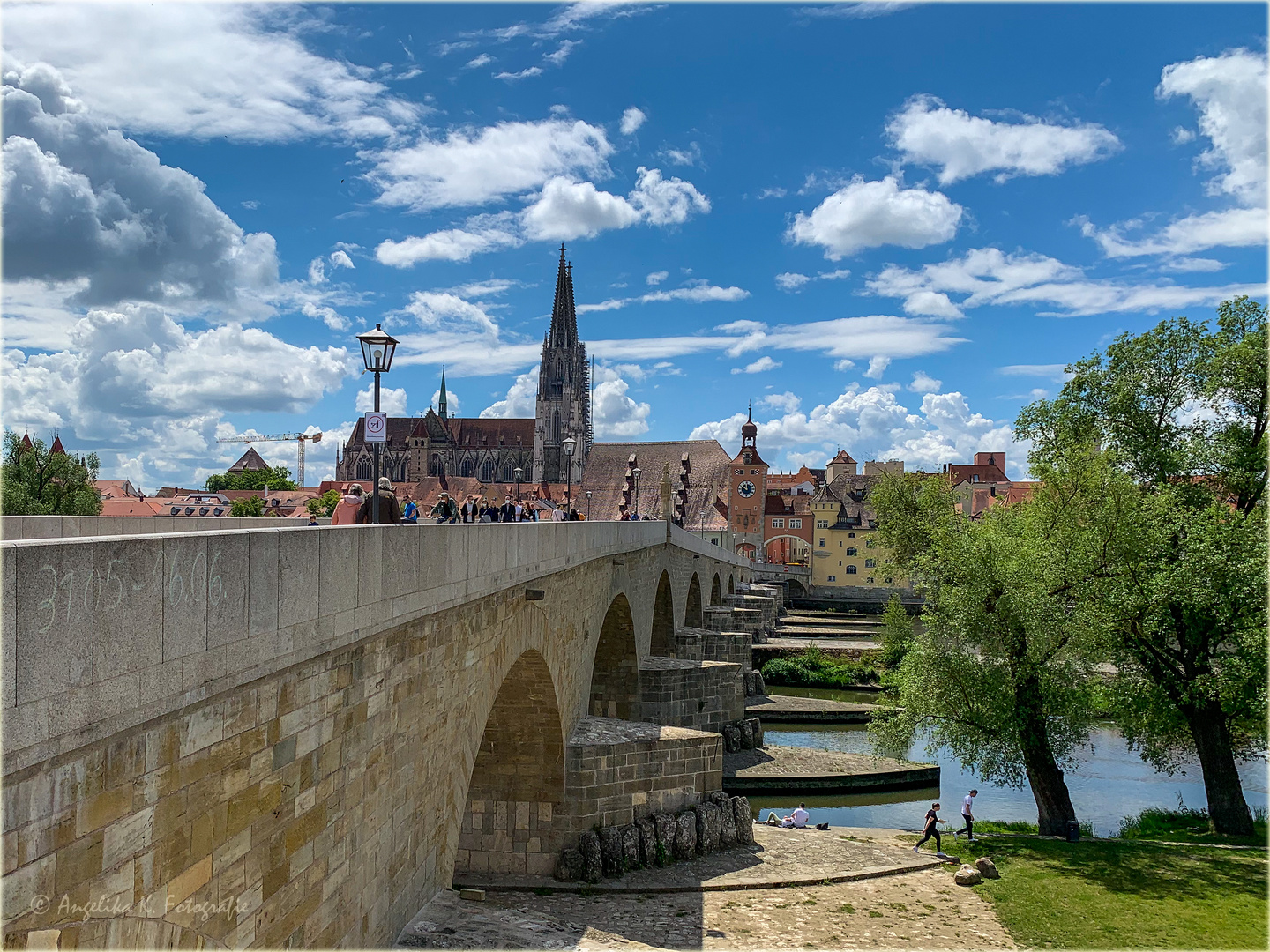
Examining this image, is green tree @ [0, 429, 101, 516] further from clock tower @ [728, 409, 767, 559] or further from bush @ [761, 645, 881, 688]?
clock tower @ [728, 409, 767, 559]

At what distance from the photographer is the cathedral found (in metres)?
142

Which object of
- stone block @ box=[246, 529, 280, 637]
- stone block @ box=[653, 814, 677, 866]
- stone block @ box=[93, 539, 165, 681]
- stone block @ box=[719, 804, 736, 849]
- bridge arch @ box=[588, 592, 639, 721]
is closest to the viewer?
stone block @ box=[93, 539, 165, 681]

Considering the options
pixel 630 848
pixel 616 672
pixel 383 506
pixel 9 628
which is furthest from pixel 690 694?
pixel 9 628

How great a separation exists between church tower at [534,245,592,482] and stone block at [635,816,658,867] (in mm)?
124779

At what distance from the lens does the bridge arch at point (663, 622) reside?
1328 inches

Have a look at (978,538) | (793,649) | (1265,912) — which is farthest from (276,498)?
(1265,912)

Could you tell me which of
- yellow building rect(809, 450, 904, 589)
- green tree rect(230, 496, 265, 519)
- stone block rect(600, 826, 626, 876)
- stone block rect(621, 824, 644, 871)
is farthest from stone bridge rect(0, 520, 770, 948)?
green tree rect(230, 496, 265, 519)

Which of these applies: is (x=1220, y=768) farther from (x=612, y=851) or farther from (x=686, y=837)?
(x=612, y=851)

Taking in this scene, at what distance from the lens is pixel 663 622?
35688mm

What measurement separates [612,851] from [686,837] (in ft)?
6.55

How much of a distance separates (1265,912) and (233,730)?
55.6ft

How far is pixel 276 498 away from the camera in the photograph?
10244cm

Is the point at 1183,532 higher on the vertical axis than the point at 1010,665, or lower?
higher

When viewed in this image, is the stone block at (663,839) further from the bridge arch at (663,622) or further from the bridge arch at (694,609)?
the bridge arch at (694,609)
